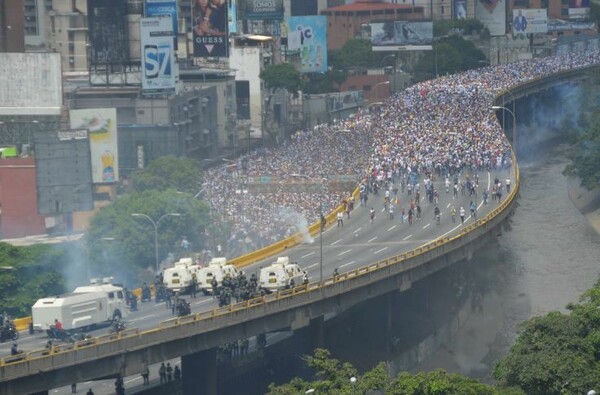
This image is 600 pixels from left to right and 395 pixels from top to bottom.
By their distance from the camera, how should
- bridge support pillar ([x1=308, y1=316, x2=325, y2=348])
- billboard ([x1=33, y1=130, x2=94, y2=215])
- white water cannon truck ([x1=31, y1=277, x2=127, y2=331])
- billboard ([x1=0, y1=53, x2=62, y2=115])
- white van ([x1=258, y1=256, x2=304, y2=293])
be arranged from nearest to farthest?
1. white water cannon truck ([x1=31, y1=277, x2=127, y2=331])
2. white van ([x1=258, y1=256, x2=304, y2=293])
3. bridge support pillar ([x1=308, y1=316, x2=325, y2=348])
4. billboard ([x1=33, y1=130, x2=94, y2=215])
5. billboard ([x1=0, y1=53, x2=62, y2=115])

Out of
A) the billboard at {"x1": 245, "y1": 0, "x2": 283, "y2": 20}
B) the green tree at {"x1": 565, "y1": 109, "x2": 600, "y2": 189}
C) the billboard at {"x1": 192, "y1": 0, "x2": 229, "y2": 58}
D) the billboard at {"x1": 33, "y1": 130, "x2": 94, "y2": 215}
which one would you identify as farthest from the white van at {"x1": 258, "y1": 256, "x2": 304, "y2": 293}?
the billboard at {"x1": 245, "y1": 0, "x2": 283, "y2": 20}

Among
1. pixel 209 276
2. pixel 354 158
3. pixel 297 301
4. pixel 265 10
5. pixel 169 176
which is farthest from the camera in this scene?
pixel 265 10

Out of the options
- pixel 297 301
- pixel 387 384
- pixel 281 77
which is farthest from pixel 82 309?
pixel 281 77

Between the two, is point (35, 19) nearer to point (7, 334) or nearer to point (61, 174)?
point (61, 174)

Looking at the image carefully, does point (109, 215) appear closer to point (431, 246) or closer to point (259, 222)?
point (259, 222)

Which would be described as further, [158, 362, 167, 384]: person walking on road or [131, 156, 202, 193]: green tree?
[131, 156, 202, 193]: green tree

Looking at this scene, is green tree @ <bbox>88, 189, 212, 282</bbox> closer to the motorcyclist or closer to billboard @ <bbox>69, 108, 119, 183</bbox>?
billboard @ <bbox>69, 108, 119, 183</bbox>
